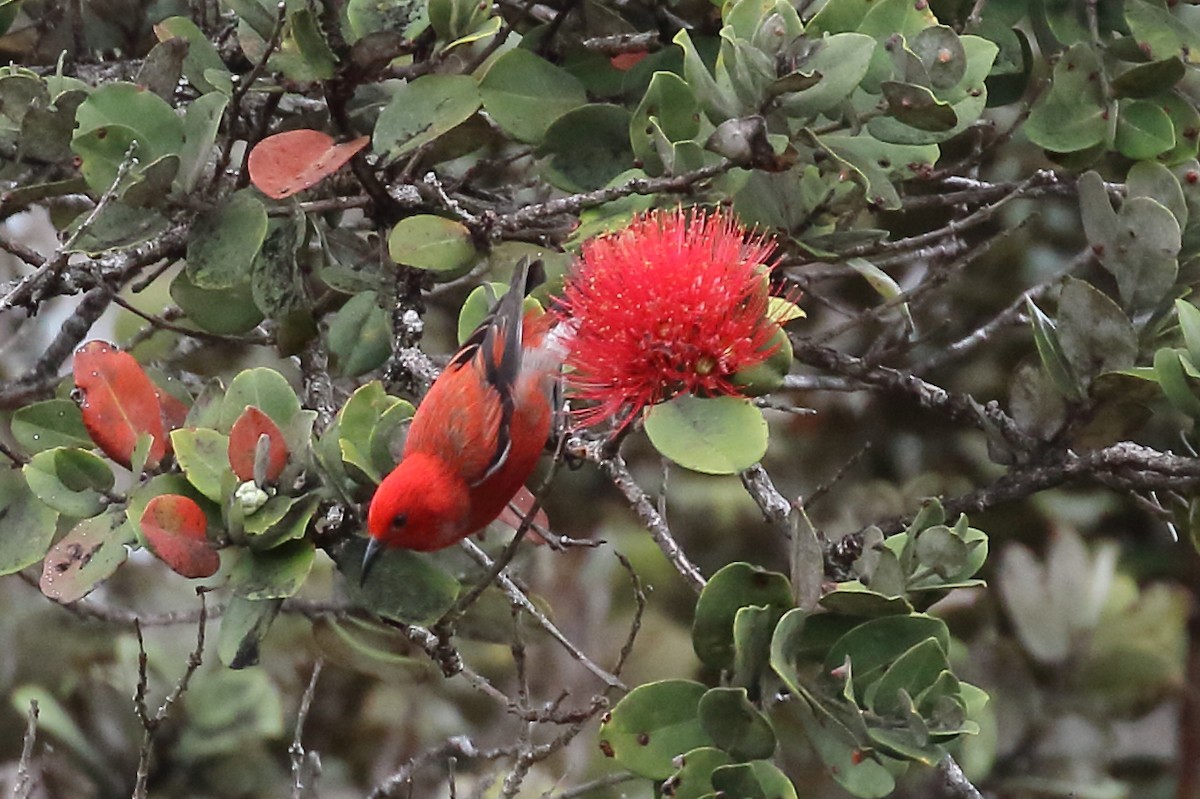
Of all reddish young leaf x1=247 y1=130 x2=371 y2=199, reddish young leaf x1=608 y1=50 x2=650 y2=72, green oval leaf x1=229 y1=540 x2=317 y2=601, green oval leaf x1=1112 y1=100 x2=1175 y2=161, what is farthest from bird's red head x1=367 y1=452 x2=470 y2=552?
green oval leaf x1=1112 y1=100 x2=1175 y2=161

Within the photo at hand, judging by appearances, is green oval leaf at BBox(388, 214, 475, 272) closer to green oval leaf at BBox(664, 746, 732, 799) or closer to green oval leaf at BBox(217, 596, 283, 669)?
green oval leaf at BBox(217, 596, 283, 669)

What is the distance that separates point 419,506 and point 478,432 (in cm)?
44

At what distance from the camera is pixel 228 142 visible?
7.30ft

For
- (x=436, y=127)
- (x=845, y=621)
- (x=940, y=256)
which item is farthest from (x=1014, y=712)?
(x=436, y=127)

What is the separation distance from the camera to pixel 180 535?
6.06 ft

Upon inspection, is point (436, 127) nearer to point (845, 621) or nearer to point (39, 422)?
point (39, 422)

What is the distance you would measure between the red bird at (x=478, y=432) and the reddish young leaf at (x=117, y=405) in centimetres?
35

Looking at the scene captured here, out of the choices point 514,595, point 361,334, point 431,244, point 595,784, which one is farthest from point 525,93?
point 595,784

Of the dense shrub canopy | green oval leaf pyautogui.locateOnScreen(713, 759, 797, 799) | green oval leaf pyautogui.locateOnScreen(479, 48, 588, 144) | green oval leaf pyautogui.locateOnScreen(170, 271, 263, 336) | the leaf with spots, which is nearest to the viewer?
green oval leaf pyautogui.locateOnScreen(713, 759, 797, 799)

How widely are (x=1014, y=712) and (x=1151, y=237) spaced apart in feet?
5.68

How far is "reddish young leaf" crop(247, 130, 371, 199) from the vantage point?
2070 millimetres

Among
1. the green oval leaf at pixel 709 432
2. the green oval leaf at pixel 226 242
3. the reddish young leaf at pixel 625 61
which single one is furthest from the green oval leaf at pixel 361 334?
the green oval leaf at pixel 709 432

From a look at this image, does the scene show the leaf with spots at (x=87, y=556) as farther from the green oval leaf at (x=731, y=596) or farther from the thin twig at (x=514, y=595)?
the green oval leaf at (x=731, y=596)

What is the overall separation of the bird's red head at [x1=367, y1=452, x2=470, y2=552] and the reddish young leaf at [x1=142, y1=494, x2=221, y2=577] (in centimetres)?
25
